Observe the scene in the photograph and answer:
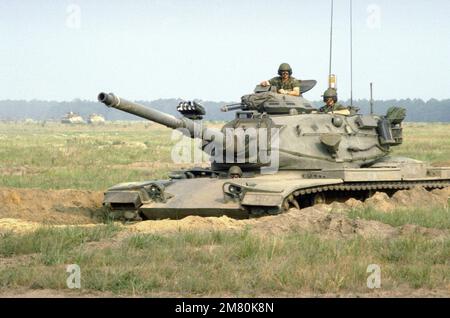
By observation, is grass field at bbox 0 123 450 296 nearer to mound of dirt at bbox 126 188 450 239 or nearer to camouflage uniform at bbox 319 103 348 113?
mound of dirt at bbox 126 188 450 239

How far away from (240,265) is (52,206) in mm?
7180

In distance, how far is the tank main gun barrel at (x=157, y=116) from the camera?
31.9 feet

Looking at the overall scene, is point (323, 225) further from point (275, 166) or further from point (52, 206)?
point (52, 206)

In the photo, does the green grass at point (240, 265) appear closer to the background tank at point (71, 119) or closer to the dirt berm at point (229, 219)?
the dirt berm at point (229, 219)

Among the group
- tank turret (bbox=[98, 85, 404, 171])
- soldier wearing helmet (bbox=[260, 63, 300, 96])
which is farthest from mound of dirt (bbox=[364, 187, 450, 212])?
soldier wearing helmet (bbox=[260, 63, 300, 96])

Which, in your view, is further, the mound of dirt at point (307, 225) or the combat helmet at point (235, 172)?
the combat helmet at point (235, 172)

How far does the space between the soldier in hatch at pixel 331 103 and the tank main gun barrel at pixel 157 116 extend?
3.14 metres

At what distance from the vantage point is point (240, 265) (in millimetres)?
7965

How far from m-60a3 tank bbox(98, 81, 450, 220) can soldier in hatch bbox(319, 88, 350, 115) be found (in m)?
0.37

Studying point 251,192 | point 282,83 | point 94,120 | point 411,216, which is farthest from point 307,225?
point 94,120

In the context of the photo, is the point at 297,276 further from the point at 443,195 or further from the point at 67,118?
the point at 67,118

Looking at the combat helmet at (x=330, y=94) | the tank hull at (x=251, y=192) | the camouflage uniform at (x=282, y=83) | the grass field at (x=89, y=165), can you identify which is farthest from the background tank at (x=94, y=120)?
the tank hull at (x=251, y=192)

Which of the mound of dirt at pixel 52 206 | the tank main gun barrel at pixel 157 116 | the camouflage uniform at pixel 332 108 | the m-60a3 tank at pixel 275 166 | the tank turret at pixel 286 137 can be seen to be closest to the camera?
the tank main gun barrel at pixel 157 116

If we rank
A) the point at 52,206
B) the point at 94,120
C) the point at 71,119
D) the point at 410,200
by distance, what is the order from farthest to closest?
the point at 71,119 < the point at 94,120 < the point at 52,206 < the point at 410,200
